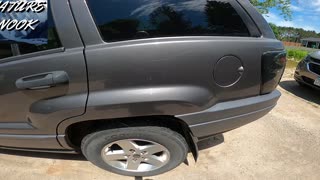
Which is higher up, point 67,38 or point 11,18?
point 11,18

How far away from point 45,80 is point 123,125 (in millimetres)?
658

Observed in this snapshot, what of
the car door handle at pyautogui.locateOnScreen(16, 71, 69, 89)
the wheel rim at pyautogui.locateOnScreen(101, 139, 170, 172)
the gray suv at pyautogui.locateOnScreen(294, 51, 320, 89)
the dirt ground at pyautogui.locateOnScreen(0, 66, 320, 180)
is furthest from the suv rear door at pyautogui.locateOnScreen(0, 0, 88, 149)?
the gray suv at pyautogui.locateOnScreen(294, 51, 320, 89)

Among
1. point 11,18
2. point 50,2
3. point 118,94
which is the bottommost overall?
point 118,94

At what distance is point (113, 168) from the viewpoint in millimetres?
2342

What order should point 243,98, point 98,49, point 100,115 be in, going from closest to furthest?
point 98,49
point 100,115
point 243,98

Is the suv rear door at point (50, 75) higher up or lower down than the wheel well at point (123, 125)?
higher up

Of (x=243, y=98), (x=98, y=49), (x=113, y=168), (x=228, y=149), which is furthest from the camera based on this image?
(x=228, y=149)

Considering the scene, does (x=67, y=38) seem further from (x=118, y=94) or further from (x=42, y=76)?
(x=118, y=94)

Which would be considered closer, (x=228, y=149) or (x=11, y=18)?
(x=11, y=18)

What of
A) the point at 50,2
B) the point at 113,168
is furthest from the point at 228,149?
the point at 50,2

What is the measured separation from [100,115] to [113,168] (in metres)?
0.72

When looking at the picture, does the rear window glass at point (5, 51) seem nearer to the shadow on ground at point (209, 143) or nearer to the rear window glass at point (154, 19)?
the rear window glass at point (154, 19)

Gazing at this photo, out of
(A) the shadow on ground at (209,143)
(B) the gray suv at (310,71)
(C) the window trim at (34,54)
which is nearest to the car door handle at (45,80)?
(C) the window trim at (34,54)

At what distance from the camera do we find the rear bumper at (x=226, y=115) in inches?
75.6
